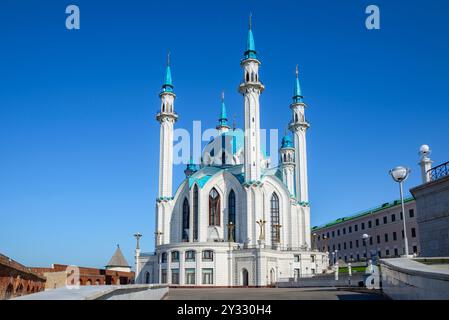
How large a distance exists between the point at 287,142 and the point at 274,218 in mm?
17051

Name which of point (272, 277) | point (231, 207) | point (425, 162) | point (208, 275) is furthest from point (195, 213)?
point (425, 162)

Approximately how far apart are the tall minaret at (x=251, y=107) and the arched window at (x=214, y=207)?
5.89 metres

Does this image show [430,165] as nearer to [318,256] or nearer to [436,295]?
[436,295]

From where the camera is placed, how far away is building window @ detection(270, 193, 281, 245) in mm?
66481

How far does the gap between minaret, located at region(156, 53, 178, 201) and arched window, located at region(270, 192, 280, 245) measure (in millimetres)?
15105

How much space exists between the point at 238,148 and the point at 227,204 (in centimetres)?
1446

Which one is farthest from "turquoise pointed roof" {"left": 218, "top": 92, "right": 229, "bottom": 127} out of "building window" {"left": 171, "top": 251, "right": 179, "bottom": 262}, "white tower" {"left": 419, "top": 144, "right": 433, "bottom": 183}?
"white tower" {"left": 419, "top": 144, "right": 433, "bottom": 183}

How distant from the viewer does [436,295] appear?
9.34m

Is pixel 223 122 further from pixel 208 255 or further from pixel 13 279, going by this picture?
pixel 13 279

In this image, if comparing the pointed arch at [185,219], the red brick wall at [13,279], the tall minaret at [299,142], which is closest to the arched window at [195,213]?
the pointed arch at [185,219]

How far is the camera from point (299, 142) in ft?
244

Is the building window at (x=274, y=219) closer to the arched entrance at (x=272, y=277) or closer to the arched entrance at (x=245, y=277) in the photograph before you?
the arched entrance at (x=272, y=277)

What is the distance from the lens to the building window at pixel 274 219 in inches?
2617

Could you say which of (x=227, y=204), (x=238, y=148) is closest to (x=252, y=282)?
(x=227, y=204)
